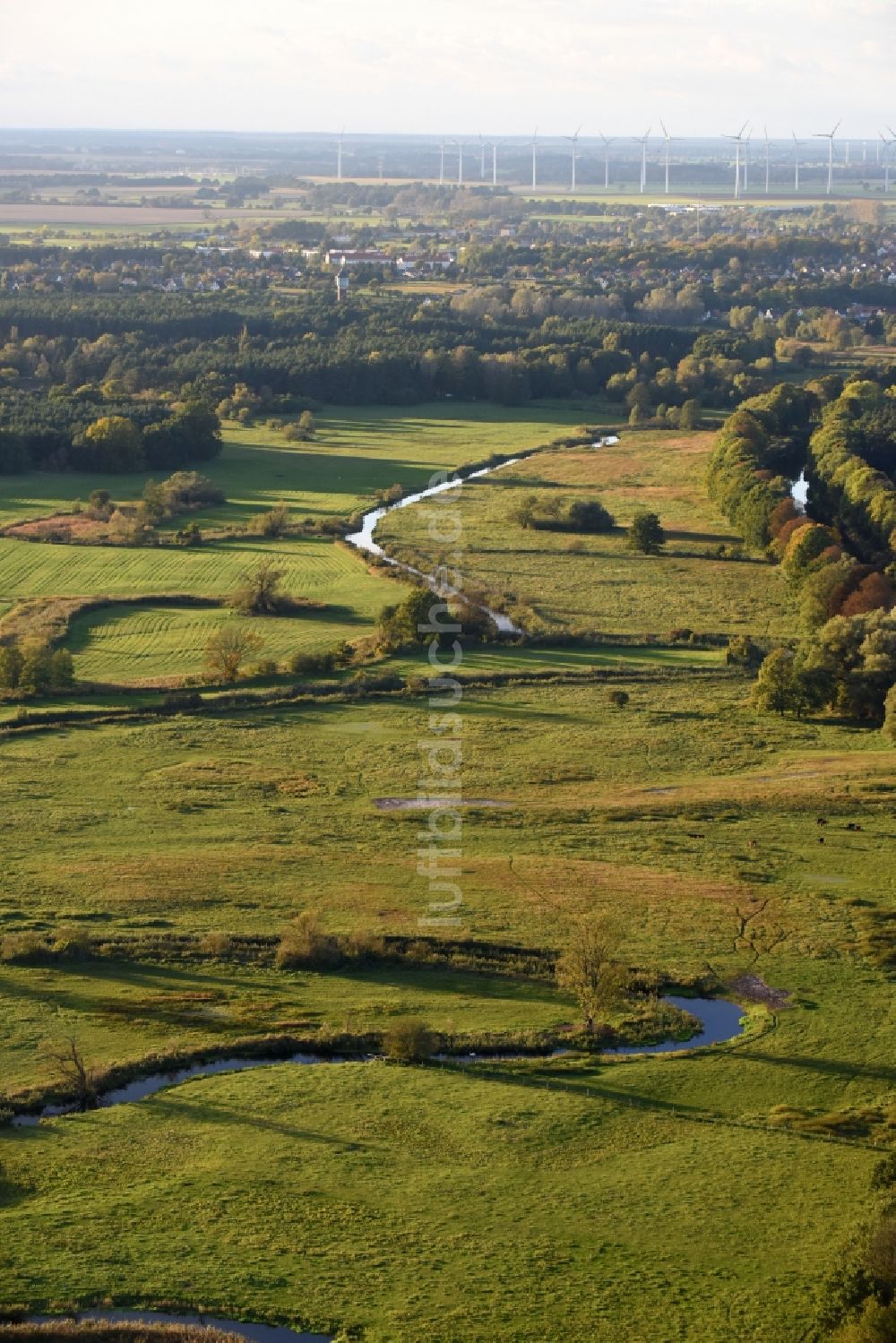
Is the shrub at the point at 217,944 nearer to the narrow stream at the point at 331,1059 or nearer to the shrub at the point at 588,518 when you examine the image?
the narrow stream at the point at 331,1059

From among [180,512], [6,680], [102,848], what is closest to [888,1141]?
[102,848]

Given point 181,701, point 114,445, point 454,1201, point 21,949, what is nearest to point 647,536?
point 181,701

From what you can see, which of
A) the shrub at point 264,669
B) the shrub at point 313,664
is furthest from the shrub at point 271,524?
the shrub at point 264,669

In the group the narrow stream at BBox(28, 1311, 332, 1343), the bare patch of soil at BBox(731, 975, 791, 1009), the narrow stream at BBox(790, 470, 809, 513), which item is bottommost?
the narrow stream at BBox(28, 1311, 332, 1343)

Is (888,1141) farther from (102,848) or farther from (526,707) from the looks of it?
(526,707)

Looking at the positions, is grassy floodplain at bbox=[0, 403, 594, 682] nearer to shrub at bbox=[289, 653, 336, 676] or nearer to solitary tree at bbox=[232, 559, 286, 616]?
solitary tree at bbox=[232, 559, 286, 616]

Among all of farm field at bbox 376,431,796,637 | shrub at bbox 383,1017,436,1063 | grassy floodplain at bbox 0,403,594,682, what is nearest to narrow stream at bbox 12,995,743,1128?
shrub at bbox 383,1017,436,1063

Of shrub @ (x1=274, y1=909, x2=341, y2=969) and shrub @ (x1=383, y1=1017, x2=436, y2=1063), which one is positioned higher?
shrub @ (x1=274, y1=909, x2=341, y2=969)
